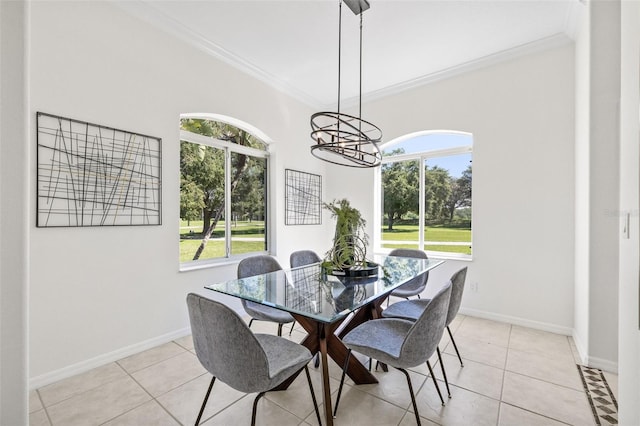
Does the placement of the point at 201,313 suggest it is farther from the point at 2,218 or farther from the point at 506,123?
the point at 506,123

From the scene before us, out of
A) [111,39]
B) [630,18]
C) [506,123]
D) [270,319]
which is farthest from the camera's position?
[506,123]

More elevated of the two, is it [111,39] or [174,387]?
[111,39]

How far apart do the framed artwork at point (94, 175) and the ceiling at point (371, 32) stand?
3.77 feet

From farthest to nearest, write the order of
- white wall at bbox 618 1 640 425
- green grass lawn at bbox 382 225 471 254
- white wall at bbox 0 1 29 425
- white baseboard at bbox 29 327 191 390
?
green grass lawn at bbox 382 225 471 254
white baseboard at bbox 29 327 191 390
white wall at bbox 618 1 640 425
white wall at bbox 0 1 29 425

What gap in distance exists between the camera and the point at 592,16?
2.23m

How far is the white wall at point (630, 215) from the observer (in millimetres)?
953

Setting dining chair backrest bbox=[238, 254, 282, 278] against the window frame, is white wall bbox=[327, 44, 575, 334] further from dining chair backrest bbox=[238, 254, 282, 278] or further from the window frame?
the window frame

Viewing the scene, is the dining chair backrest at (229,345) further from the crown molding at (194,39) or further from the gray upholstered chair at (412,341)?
the crown molding at (194,39)

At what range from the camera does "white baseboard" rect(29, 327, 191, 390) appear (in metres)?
1.96

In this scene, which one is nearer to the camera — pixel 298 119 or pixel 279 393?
pixel 279 393

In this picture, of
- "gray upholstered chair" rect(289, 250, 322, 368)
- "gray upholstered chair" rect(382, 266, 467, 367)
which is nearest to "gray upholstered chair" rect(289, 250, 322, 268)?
"gray upholstered chair" rect(289, 250, 322, 368)

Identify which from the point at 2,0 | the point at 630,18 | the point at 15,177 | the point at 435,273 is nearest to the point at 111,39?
the point at 2,0

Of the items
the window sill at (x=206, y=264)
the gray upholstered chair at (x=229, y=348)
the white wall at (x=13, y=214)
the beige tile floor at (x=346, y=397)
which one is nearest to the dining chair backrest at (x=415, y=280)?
the beige tile floor at (x=346, y=397)

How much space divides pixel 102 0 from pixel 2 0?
2019 mm
